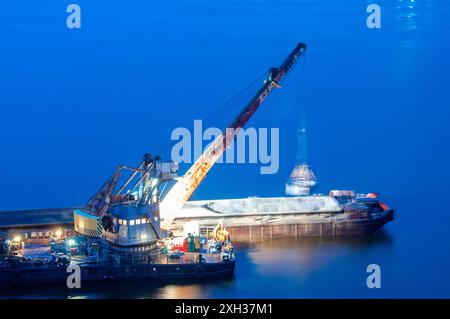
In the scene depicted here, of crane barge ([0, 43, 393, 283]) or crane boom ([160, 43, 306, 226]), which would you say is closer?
crane barge ([0, 43, 393, 283])

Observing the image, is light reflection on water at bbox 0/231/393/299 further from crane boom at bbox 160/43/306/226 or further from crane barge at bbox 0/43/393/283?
crane boom at bbox 160/43/306/226

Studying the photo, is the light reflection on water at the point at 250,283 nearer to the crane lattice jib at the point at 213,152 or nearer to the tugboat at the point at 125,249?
the tugboat at the point at 125,249

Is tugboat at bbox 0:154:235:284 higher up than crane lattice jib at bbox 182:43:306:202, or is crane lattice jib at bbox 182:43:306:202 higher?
crane lattice jib at bbox 182:43:306:202

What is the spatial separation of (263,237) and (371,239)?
15.1 feet

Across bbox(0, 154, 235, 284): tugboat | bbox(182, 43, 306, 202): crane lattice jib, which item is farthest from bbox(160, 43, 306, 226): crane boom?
bbox(0, 154, 235, 284): tugboat

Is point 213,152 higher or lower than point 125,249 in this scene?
higher

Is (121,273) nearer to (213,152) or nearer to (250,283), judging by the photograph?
(250,283)

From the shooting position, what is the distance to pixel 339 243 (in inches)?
1238

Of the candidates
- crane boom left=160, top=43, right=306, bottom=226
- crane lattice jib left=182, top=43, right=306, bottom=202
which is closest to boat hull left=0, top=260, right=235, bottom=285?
crane boom left=160, top=43, right=306, bottom=226

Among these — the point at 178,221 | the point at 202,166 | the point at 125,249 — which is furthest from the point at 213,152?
the point at 125,249

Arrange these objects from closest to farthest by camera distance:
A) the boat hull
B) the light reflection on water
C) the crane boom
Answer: the light reflection on water < the boat hull < the crane boom

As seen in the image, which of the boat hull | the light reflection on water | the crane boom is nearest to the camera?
the light reflection on water
